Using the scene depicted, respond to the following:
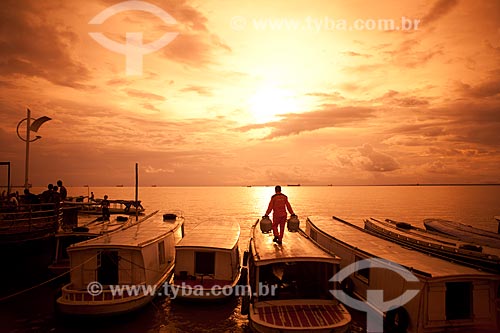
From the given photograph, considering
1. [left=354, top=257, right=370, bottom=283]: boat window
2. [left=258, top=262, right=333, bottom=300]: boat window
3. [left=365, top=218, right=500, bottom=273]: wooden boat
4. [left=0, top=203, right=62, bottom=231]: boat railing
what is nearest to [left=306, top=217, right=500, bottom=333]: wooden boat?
[left=354, top=257, right=370, bottom=283]: boat window

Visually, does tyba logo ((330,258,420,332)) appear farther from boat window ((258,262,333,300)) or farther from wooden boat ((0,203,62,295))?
wooden boat ((0,203,62,295))

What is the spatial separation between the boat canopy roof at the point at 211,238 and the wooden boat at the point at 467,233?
713 inches

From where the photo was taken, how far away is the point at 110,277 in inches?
662

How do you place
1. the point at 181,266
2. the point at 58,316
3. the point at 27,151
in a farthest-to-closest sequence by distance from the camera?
1. the point at 27,151
2. the point at 181,266
3. the point at 58,316

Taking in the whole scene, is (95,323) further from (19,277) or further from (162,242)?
(19,277)

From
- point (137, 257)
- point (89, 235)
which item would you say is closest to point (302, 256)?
point (137, 257)

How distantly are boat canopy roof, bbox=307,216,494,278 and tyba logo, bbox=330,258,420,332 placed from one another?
346 mm

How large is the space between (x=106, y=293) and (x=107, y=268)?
64.3 inches

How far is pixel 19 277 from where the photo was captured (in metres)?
21.2

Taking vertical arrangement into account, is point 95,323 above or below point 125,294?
below

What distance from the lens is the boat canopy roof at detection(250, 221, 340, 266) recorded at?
13281 millimetres

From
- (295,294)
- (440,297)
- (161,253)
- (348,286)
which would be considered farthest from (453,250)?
(161,253)

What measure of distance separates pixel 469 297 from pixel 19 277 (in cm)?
2374

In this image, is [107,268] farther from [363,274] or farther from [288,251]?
[363,274]
